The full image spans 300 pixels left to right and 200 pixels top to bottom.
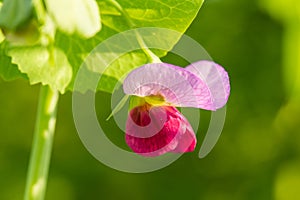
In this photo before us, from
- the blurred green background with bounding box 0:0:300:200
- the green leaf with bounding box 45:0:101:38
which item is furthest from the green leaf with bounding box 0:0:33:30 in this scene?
the blurred green background with bounding box 0:0:300:200

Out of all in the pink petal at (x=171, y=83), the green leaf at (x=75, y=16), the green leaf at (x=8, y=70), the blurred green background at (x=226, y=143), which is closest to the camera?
the green leaf at (x=75, y=16)

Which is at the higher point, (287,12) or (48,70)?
(48,70)

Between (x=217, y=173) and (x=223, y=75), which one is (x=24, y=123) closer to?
(x=217, y=173)

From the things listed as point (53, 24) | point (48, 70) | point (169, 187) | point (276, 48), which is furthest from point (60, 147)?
point (53, 24)

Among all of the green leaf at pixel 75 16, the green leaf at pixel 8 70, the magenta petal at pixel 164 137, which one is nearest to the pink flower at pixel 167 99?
the magenta petal at pixel 164 137

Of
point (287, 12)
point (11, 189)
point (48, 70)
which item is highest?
point (48, 70)

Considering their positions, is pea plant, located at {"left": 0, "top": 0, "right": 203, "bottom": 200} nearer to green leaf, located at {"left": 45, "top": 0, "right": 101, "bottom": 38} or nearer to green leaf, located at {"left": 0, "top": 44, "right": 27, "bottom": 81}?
green leaf, located at {"left": 0, "top": 44, "right": 27, "bottom": 81}

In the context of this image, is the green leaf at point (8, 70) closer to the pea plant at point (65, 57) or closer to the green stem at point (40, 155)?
the pea plant at point (65, 57)

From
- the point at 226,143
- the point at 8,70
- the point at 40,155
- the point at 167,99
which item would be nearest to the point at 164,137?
the point at 167,99
